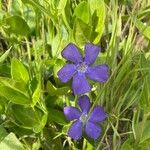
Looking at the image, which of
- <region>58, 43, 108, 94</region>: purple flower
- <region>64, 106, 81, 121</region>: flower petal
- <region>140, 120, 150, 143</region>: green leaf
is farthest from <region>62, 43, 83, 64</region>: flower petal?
<region>140, 120, 150, 143</region>: green leaf

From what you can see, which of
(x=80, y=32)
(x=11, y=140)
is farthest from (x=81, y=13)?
(x=11, y=140)

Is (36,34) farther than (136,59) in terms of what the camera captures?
Yes

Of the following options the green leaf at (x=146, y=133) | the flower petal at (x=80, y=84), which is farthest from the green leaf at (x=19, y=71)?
the green leaf at (x=146, y=133)

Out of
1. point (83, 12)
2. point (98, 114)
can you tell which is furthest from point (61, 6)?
point (98, 114)

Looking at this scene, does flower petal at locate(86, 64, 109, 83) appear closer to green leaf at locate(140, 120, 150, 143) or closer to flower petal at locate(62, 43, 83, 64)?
flower petal at locate(62, 43, 83, 64)

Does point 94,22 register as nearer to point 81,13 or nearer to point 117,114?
point 81,13

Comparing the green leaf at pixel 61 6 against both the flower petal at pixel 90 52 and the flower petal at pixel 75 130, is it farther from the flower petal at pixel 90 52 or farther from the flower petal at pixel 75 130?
the flower petal at pixel 75 130
